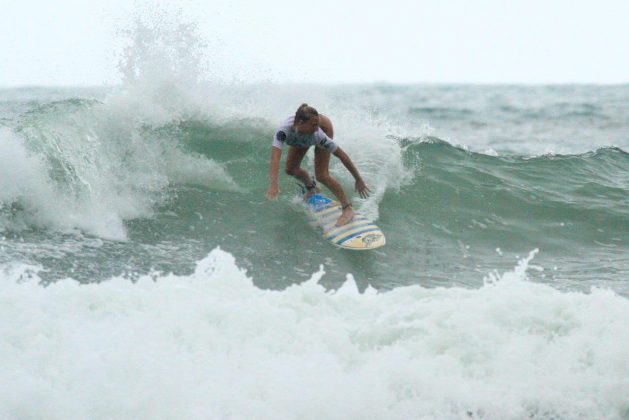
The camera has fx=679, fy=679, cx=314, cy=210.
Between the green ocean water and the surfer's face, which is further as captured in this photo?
the surfer's face

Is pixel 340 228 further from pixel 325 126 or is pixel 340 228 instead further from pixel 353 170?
pixel 325 126

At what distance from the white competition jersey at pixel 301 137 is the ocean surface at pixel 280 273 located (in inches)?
43.6

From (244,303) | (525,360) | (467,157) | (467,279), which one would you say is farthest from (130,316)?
(467,157)

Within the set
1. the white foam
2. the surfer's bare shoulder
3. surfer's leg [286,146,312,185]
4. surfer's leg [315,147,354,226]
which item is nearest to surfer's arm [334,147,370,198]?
surfer's leg [315,147,354,226]

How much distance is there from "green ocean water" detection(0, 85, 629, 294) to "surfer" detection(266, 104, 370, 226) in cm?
57

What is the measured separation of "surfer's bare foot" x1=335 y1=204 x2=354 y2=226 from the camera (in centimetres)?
831

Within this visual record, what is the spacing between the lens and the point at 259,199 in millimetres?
9375

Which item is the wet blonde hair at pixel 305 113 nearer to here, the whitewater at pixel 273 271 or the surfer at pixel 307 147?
the surfer at pixel 307 147

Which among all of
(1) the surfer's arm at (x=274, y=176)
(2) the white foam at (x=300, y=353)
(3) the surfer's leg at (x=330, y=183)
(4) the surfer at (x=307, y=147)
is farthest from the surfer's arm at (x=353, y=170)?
(2) the white foam at (x=300, y=353)

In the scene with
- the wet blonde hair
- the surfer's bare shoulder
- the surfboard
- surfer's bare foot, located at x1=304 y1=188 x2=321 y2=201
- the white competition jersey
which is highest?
the wet blonde hair

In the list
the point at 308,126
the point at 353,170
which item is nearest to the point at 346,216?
the point at 353,170

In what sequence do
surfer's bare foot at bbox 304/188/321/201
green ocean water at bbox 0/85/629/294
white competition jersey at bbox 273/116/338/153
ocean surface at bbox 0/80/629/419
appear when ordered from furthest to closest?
1. surfer's bare foot at bbox 304/188/321/201
2. white competition jersey at bbox 273/116/338/153
3. green ocean water at bbox 0/85/629/294
4. ocean surface at bbox 0/80/629/419

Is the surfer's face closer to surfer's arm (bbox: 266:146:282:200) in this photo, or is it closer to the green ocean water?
surfer's arm (bbox: 266:146:282:200)

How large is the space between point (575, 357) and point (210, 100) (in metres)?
7.83
